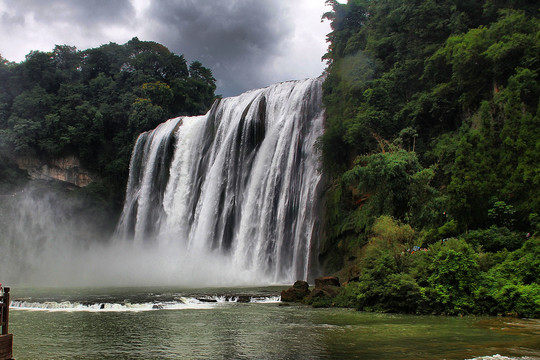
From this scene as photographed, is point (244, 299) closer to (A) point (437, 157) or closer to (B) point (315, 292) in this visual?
(B) point (315, 292)

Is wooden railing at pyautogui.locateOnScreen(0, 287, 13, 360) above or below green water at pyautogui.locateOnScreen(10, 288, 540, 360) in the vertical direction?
above

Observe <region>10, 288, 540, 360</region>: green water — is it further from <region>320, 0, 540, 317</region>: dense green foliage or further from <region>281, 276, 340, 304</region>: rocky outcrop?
<region>281, 276, 340, 304</region>: rocky outcrop

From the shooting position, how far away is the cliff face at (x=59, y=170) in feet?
152

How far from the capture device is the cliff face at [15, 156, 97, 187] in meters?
46.4

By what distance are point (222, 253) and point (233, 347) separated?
21874 millimetres

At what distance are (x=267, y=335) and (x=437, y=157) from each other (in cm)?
1521

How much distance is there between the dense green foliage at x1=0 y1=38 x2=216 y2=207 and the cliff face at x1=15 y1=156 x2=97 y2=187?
605 millimetres

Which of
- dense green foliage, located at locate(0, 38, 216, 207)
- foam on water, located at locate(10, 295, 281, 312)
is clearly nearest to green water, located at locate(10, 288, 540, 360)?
foam on water, located at locate(10, 295, 281, 312)

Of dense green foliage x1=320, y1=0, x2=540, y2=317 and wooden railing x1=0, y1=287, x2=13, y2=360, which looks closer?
A: wooden railing x1=0, y1=287, x2=13, y2=360

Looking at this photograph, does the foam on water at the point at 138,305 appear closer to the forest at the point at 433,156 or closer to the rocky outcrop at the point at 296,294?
the rocky outcrop at the point at 296,294

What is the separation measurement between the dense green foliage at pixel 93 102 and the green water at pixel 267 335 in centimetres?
3431

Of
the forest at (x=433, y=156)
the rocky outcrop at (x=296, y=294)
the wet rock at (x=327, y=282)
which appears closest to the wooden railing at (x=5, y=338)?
the forest at (x=433, y=156)

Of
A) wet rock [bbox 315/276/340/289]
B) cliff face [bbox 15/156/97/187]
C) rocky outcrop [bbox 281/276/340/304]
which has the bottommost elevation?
rocky outcrop [bbox 281/276/340/304]

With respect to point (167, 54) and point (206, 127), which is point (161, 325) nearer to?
point (206, 127)
